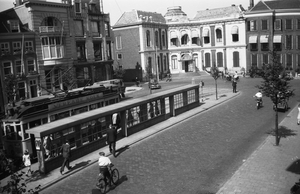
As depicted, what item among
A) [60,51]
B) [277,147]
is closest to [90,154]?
[277,147]

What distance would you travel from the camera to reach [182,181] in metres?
14.6

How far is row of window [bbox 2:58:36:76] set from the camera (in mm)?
36656

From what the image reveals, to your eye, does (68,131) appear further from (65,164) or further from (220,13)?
(220,13)

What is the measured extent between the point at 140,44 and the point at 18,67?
91.9ft

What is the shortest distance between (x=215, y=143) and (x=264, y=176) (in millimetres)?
6008

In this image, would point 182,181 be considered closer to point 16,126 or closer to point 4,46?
point 16,126

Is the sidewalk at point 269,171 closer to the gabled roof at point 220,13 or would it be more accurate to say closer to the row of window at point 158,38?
the row of window at point 158,38

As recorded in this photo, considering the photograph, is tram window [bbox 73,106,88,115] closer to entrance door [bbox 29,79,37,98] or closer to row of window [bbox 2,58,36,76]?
row of window [bbox 2,58,36,76]

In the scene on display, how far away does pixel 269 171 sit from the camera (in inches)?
585

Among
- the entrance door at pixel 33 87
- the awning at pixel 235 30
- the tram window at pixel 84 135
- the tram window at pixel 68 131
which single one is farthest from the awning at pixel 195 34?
the tram window at pixel 68 131

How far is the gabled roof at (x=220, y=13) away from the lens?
6553 centimetres

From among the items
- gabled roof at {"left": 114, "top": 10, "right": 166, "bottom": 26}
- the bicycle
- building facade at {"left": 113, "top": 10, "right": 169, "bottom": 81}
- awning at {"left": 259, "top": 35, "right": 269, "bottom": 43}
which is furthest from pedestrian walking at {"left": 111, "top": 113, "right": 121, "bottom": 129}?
awning at {"left": 259, "top": 35, "right": 269, "bottom": 43}

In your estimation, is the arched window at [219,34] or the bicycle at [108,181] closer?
the bicycle at [108,181]

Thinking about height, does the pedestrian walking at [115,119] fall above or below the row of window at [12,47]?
below
